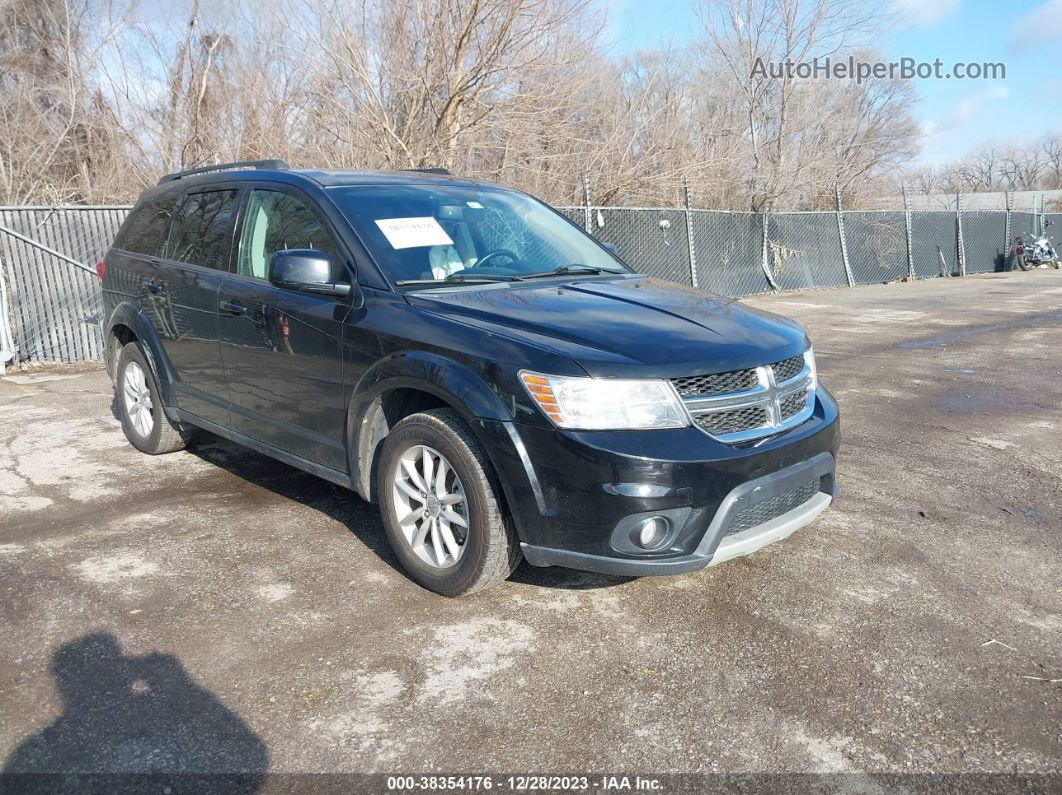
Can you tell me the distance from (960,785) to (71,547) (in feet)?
12.5

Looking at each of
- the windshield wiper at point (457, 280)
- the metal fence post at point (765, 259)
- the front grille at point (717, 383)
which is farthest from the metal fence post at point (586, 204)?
the front grille at point (717, 383)

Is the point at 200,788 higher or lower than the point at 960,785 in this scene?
higher

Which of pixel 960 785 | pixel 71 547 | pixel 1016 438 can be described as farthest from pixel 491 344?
pixel 1016 438

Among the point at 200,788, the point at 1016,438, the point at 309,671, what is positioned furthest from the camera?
the point at 1016,438

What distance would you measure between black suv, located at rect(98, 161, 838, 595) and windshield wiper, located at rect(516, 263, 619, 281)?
0.6 inches

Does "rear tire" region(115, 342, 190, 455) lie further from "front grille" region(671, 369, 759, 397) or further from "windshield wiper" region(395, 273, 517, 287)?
"front grille" region(671, 369, 759, 397)

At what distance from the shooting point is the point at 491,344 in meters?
3.26

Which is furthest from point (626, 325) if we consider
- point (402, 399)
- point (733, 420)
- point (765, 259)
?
point (765, 259)

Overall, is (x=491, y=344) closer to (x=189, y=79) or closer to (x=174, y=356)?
(x=174, y=356)

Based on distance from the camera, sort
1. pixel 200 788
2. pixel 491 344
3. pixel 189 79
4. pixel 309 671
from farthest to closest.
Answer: pixel 189 79 < pixel 491 344 < pixel 309 671 < pixel 200 788

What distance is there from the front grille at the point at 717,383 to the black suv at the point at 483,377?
1 centimetres

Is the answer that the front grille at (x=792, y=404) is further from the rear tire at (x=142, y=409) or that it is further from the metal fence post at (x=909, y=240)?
the metal fence post at (x=909, y=240)

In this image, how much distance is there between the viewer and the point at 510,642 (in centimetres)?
323

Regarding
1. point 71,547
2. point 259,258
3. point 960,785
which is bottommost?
point 960,785
